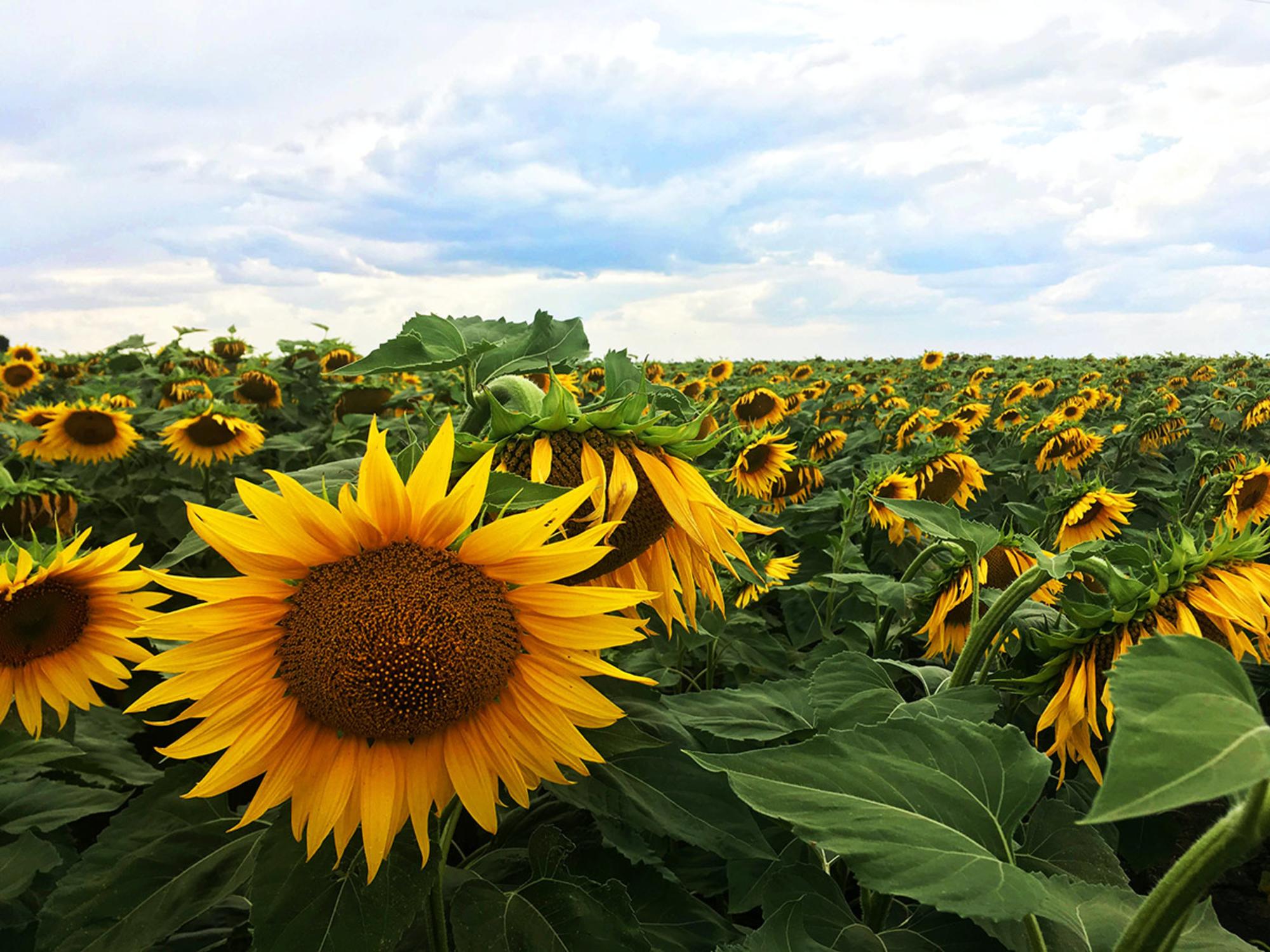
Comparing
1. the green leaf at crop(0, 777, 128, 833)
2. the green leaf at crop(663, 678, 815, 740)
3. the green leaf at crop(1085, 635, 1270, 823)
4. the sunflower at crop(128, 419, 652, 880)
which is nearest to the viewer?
the green leaf at crop(1085, 635, 1270, 823)

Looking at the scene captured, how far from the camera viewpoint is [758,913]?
2.12 meters

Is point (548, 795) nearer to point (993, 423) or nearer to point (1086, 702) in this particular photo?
point (1086, 702)

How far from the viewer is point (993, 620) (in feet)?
5.21

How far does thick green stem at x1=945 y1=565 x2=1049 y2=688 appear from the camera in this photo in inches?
59.9

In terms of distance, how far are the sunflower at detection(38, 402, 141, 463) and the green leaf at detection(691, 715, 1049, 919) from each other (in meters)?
5.23

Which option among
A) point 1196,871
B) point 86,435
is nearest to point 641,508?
point 1196,871

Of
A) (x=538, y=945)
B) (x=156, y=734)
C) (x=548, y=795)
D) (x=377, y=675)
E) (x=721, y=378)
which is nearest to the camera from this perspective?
(x=377, y=675)

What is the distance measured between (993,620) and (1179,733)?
1.07m

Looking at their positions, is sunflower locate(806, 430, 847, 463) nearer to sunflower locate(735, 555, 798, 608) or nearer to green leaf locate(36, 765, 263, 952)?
sunflower locate(735, 555, 798, 608)

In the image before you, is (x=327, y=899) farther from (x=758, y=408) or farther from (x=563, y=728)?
(x=758, y=408)

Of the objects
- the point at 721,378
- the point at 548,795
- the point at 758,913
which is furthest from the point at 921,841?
the point at 721,378

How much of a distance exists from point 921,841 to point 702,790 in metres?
0.53

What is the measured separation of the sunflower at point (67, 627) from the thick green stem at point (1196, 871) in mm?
2009

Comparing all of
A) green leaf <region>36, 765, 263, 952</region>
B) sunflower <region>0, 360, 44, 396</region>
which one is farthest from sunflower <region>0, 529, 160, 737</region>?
sunflower <region>0, 360, 44, 396</region>
